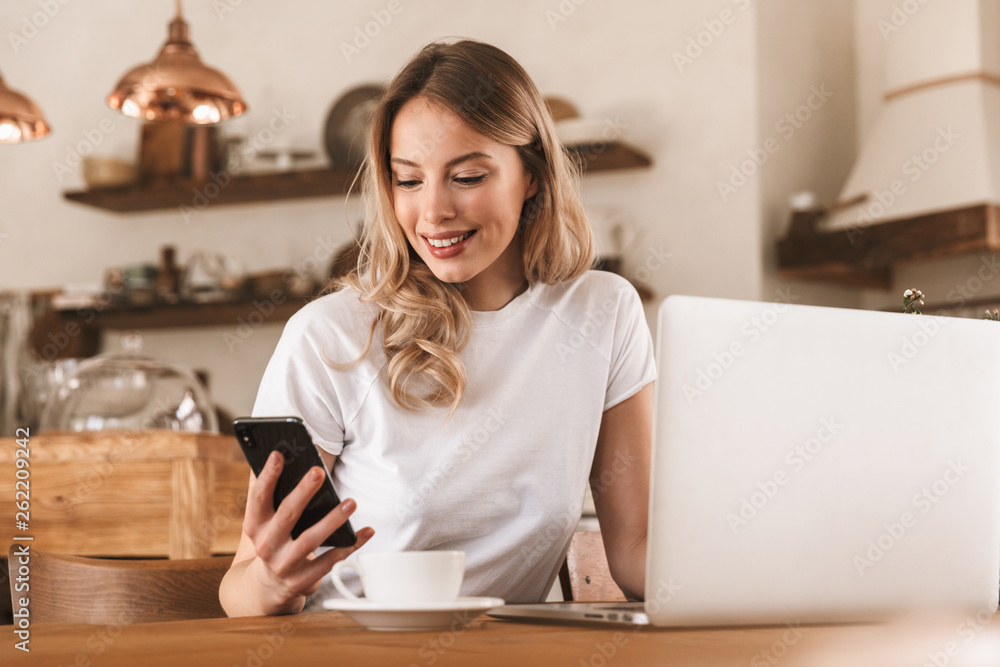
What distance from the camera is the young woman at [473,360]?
51.5 inches

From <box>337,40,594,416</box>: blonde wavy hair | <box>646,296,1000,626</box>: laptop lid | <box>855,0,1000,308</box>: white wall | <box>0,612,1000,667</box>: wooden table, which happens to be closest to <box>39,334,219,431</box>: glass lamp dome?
<box>337,40,594,416</box>: blonde wavy hair

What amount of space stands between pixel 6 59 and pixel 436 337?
146 inches

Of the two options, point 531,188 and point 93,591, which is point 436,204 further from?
point 93,591

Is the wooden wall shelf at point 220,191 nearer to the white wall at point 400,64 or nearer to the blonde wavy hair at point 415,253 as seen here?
the white wall at point 400,64

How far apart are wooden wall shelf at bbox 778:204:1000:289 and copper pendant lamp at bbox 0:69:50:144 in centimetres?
223

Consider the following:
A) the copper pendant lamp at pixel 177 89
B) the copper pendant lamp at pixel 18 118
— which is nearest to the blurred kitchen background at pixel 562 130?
the copper pendant lamp at pixel 177 89

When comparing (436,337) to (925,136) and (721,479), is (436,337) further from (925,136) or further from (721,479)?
(925,136)

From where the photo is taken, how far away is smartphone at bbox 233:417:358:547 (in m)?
0.87

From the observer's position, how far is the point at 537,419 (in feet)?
4.48

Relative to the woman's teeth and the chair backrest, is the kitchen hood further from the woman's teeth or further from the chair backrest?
the woman's teeth

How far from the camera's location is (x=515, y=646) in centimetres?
69

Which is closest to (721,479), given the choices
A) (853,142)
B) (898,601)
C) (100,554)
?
(898,601)

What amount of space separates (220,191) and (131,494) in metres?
1.98

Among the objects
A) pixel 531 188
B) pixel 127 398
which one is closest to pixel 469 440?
pixel 531 188
